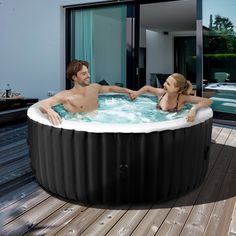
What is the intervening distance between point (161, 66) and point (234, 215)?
34.1 ft

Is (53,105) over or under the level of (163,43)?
under

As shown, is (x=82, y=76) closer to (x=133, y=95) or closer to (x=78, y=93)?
(x=78, y=93)

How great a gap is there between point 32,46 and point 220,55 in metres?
3.69

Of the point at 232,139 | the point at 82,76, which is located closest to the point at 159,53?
the point at 232,139

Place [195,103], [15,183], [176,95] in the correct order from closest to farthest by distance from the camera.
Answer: [15,183] < [195,103] < [176,95]

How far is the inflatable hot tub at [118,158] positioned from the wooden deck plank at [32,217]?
105 millimetres

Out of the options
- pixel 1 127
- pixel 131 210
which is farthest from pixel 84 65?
pixel 1 127

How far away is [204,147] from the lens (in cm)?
251

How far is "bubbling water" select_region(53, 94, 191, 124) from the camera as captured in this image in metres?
3.13

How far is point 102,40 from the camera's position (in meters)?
5.88

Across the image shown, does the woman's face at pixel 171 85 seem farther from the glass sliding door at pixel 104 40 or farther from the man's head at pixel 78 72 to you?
the glass sliding door at pixel 104 40

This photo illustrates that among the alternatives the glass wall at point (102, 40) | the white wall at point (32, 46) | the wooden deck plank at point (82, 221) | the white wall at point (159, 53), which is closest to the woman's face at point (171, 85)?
the wooden deck plank at point (82, 221)

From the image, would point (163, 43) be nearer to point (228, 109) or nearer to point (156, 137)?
point (228, 109)

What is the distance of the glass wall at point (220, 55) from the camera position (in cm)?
485
